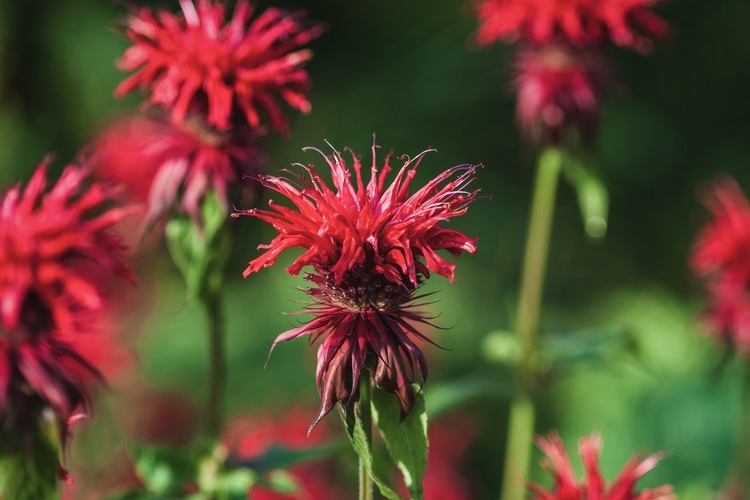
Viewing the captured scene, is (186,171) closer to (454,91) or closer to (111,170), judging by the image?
(111,170)

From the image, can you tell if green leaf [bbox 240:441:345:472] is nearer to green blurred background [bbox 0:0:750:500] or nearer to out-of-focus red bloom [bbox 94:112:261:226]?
out-of-focus red bloom [bbox 94:112:261:226]

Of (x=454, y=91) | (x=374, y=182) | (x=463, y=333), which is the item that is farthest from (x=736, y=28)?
(x=374, y=182)

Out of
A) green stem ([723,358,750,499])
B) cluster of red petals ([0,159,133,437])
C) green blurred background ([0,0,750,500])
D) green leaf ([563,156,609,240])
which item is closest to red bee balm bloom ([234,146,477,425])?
cluster of red petals ([0,159,133,437])

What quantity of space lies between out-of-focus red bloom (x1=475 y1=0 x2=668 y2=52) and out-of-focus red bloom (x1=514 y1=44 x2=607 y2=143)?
52 millimetres

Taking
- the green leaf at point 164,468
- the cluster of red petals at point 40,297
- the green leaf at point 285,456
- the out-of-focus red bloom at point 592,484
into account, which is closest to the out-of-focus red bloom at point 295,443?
the green leaf at point 285,456

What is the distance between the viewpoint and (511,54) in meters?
2.84

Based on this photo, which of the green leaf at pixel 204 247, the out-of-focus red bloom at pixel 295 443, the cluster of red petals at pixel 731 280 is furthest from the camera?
the cluster of red petals at pixel 731 280

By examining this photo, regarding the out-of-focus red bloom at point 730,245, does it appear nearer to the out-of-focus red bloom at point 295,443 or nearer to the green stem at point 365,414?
the out-of-focus red bloom at point 295,443

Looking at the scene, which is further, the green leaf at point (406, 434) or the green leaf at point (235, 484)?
the green leaf at point (235, 484)

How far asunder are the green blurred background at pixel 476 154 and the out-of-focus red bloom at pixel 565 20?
170cm

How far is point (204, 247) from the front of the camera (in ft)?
6.11

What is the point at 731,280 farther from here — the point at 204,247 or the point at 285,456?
the point at 204,247

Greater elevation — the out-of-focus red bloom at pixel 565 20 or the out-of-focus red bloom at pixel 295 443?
the out-of-focus red bloom at pixel 565 20

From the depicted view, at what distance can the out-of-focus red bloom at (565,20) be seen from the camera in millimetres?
2467
